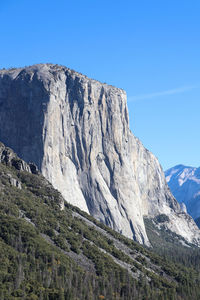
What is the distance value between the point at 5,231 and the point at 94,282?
2264cm

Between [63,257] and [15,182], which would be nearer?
[63,257]

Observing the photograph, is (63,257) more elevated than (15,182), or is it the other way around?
(15,182)

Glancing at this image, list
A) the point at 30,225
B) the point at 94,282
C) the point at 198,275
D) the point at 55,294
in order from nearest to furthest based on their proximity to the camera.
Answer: the point at 55,294, the point at 94,282, the point at 30,225, the point at 198,275

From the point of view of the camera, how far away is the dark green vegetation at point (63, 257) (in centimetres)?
10600

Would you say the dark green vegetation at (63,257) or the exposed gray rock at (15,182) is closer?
the dark green vegetation at (63,257)

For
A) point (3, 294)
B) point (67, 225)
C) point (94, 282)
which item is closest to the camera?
point (3, 294)

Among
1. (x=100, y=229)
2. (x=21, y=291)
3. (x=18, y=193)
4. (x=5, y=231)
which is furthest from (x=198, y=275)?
(x=21, y=291)

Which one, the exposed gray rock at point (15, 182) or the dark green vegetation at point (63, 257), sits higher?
the exposed gray rock at point (15, 182)

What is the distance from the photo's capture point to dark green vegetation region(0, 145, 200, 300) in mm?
106000

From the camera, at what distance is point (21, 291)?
96.9 meters

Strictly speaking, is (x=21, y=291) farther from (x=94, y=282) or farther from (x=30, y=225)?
(x=30, y=225)

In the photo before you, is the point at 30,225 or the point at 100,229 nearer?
the point at 30,225

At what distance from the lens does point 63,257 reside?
406 ft

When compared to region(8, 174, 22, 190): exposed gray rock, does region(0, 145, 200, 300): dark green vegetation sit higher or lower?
lower
